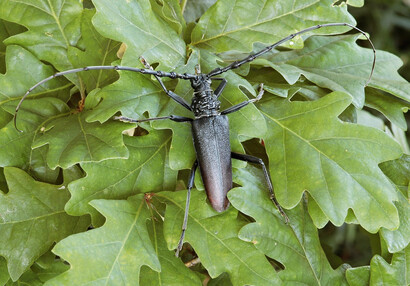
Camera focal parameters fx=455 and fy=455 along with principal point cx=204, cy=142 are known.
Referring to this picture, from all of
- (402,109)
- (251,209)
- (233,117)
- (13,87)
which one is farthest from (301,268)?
(13,87)

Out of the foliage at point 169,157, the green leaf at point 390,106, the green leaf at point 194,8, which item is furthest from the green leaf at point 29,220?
the green leaf at point 390,106

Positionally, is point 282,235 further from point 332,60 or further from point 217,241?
point 332,60

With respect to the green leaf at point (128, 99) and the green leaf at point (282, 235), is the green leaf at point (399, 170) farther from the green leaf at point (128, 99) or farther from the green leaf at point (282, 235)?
the green leaf at point (128, 99)

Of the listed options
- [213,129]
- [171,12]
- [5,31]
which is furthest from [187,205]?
[5,31]

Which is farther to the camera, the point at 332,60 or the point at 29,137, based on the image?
the point at 332,60

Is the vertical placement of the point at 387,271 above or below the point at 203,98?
below

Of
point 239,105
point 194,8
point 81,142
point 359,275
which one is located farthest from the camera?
point 194,8

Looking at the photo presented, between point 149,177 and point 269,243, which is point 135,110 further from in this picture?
point 269,243
